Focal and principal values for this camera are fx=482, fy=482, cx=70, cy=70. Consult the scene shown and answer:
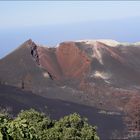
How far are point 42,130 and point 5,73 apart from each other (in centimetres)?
3861

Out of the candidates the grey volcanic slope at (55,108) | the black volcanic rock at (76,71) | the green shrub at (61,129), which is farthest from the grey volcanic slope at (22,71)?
the green shrub at (61,129)

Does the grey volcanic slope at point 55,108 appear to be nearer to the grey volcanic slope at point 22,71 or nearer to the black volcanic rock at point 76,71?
the black volcanic rock at point 76,71

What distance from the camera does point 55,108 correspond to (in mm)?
41750

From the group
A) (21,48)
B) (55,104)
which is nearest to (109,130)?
(55,104)

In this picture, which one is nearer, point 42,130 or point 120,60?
point 42,130

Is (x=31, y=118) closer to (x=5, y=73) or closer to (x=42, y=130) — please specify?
(x=42, y=130)

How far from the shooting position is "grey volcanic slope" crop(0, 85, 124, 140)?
122ft

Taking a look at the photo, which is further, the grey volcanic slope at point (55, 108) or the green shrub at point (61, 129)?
the grey volcanic slope at point (55, 108)

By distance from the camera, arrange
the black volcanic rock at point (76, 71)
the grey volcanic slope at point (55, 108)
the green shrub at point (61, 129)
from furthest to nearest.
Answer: the black volcanic rock at point (76, 71), the grey volcanic slope at point (55, 108), the green shrub at point (61, 129)

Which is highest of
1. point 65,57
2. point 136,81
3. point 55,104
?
point 65,57

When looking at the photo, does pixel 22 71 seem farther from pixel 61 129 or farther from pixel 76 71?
pixel 61 129

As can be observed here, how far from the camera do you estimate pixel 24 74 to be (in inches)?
2179

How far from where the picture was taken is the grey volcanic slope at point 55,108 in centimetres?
3716

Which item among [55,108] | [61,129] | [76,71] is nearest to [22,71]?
[76,71]
